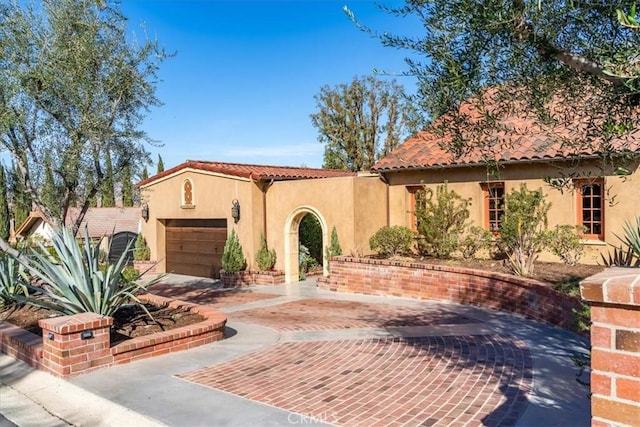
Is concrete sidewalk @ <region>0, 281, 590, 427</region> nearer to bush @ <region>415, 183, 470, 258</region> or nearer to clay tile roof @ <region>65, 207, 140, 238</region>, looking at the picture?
bush @ <region>415, 183, 470, 258</region>

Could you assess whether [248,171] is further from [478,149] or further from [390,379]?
[390,379]

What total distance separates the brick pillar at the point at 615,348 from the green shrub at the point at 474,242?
11.6 metres

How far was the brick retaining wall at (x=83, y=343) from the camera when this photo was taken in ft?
21.6

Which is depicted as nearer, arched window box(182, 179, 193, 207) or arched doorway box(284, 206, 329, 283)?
arched doorway box(284, 206, 329, 283)

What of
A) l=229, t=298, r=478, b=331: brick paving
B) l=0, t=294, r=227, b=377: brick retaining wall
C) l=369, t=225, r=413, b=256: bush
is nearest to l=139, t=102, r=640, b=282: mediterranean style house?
l=369, t=225, r=413, b=256: bush

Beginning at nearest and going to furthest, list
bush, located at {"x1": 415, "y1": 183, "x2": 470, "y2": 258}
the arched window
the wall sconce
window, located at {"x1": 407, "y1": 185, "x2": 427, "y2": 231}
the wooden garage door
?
bush, located at {"x1": 415, "y1": 183, "x2": 470, "y2": 258} < window, located at {"x1": 407, "y1": 185, "x2": 427, "y2": 231} < the wall sconce < the wooden garage door < the arched window

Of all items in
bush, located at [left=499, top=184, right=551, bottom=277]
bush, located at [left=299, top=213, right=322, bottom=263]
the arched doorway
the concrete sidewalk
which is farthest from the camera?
bush, located at [left=299, top=213, right=322, bottom=263]

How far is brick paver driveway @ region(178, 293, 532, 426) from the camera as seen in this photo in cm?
527

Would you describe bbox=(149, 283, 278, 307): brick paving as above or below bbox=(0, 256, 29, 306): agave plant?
below

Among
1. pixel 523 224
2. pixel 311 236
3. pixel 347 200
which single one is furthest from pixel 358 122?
pixel 523 224

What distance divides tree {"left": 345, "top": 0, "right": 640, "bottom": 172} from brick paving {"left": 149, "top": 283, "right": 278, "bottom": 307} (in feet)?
31.4

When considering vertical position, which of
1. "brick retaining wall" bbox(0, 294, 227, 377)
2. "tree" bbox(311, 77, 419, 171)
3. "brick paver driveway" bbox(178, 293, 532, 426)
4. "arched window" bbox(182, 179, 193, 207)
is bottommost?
"brick paver driveway" bbox(178, 293, 532, 426)

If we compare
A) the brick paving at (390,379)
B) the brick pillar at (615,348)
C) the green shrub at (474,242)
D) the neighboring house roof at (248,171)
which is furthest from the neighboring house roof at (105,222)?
the brick pillar at (615,348)

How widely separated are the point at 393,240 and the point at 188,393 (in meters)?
9.55
